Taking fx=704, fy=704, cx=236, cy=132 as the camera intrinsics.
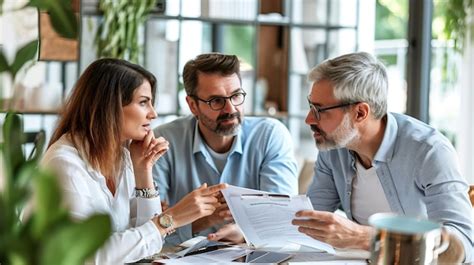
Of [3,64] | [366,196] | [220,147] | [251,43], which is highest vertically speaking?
[251,43]

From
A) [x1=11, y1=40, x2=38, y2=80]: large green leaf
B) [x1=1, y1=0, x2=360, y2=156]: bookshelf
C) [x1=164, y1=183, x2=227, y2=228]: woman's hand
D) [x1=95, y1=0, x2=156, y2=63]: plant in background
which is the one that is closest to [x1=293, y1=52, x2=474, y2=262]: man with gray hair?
[x1=164, y1=183, x2=227, y2=228]: woman's hand

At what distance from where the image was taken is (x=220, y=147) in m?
2.74

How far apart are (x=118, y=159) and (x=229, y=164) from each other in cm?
57

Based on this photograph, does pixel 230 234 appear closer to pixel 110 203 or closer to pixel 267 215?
pixel 267 215

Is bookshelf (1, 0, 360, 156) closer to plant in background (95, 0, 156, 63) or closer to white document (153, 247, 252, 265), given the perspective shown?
plant in background (95, 0, 156, 63)

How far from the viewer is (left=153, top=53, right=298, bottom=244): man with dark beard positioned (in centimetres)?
267

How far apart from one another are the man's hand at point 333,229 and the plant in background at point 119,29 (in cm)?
259

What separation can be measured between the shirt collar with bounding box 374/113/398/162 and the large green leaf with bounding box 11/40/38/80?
5.13ft

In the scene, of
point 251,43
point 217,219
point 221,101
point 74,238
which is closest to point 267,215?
point 217,219

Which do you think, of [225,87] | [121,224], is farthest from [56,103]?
[121,224]

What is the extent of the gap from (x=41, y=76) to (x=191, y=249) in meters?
2.69

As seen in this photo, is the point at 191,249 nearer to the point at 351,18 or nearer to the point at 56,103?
the point at 56,103

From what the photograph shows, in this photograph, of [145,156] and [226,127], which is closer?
[145,156]

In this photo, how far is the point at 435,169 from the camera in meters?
2.13
